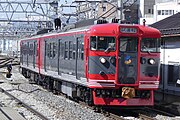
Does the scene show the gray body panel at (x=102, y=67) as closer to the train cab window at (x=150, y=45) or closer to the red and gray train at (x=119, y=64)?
the red and gray train at (x=119, y=64)

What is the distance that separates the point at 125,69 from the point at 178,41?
366 centimetres

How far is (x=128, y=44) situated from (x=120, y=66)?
2.36ft

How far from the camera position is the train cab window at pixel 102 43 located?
13.2m

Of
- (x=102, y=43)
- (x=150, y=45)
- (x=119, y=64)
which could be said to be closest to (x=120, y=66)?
(x=119, y=64)

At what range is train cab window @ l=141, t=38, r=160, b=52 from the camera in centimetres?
1345

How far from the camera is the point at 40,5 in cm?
4516

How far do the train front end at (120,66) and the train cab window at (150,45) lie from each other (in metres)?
0.03

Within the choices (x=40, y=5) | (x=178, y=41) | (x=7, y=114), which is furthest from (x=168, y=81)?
(x=40, y=5)

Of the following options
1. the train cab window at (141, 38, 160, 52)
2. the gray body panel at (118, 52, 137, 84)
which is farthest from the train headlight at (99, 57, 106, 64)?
the train cab window at (141, 38, 160, 52)

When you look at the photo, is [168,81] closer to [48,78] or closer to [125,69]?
[125,69]

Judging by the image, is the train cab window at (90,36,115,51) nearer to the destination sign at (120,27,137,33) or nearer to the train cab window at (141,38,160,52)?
the destination sign at (120,27,137,33)

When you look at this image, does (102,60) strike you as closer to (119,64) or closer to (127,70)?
(119,64)

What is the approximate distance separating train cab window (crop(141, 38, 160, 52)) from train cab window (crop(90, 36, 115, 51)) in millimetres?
955

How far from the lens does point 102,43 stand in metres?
13.2
